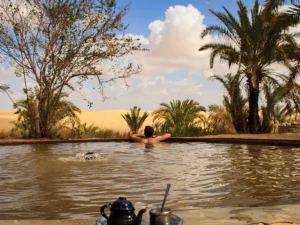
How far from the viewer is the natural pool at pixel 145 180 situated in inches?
202

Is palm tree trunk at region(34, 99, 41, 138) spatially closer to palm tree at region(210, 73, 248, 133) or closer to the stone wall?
palm tree at region(210, 73, 248, 133)

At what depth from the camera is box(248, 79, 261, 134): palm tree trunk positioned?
1731 cm

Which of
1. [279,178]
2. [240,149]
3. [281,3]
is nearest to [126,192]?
[279,178]

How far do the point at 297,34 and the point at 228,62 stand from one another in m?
3.04

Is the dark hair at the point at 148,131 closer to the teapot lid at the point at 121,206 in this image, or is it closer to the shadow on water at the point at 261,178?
the shadow on water at the point at 261,178

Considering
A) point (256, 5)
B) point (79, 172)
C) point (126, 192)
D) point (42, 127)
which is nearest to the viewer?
point (126, 192)

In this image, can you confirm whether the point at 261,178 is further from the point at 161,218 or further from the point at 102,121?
the point at 102,121

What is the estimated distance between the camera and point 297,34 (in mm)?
17141

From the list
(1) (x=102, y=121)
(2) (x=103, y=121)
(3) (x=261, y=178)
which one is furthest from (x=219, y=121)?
(1) (x=102, y=121)

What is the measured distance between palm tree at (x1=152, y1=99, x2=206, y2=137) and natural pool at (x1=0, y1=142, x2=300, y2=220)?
564cm

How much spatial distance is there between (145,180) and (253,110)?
1149cm

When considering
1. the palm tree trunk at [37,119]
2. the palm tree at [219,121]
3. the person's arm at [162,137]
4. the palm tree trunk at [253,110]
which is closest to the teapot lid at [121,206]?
the person's arm at [162,137]

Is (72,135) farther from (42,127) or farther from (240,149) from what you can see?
(240,149)

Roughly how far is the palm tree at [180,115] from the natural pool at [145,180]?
5641mm
